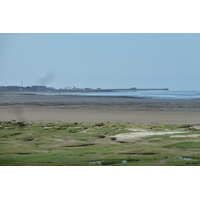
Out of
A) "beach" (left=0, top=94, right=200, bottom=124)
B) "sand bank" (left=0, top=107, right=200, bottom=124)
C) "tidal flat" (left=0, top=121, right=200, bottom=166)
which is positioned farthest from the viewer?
"beach" (left=0, top=94, right=200, bottom=124)

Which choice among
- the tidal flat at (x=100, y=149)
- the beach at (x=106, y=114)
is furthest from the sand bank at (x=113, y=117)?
the tidal flat at (x=100, y=149)

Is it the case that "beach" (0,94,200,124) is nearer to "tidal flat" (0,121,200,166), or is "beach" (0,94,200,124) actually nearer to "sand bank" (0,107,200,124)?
"sand bank" (0,107,200,124)

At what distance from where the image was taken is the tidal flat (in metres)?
5.99

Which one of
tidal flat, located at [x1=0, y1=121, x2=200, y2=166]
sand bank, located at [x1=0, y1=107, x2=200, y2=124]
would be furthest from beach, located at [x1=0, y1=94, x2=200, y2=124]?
tidal flat, located at [x1=0, y1=121, x2=200, y2=166]

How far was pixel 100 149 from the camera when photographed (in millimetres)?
7160

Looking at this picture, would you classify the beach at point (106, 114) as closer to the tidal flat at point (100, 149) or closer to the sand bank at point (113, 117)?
the sand bank at point (113, 117)

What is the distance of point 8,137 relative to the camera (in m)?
9.10

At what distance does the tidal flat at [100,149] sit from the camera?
19.6 feet

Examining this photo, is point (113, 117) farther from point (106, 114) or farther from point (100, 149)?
point (100, 149)

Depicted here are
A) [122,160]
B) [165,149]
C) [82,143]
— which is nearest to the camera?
[122,160]

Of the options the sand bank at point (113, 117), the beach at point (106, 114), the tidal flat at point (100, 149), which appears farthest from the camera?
the beach at point (106, 114)
